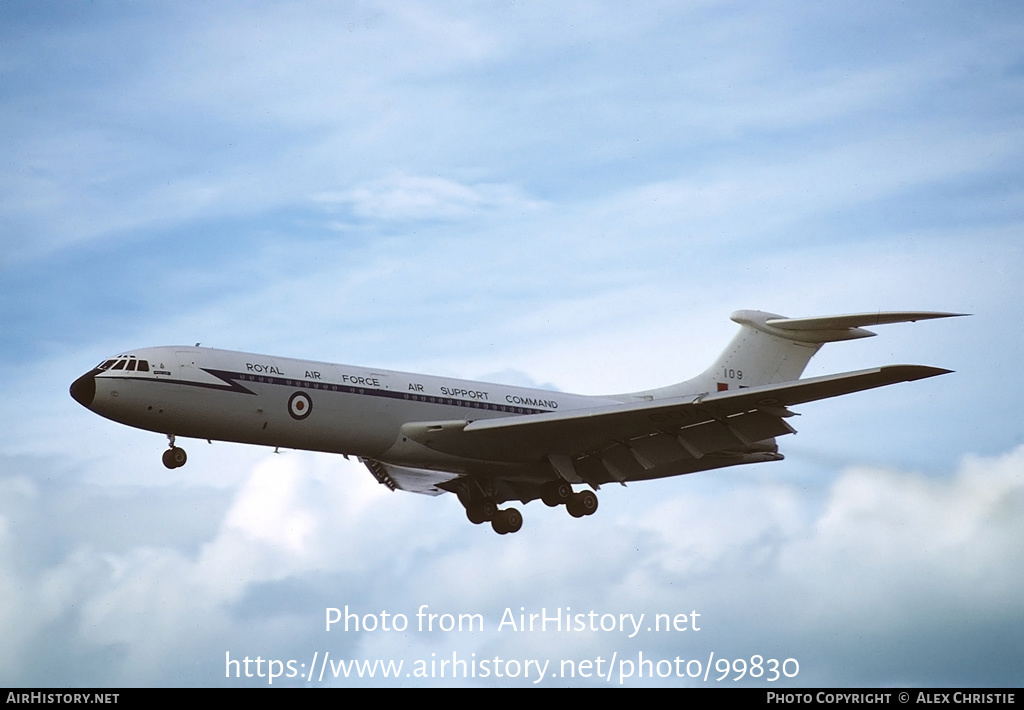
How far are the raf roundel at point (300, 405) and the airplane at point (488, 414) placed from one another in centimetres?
4

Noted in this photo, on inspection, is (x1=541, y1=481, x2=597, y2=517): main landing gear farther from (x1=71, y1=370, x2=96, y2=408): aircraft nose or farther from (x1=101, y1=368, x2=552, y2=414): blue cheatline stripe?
(x1=71, y1=370, x2=96, y2=408): aircraft nose

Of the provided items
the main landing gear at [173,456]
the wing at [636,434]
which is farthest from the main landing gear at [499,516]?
the main landing gear at [173,456]

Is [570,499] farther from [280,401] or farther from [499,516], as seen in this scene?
[280,401]

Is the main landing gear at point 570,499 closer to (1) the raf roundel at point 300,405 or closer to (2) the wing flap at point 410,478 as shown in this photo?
(2) the wing flap at point 410,478

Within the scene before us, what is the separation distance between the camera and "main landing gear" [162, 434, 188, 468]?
115 ft

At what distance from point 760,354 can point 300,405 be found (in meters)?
16.2

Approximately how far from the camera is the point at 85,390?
3422 cm

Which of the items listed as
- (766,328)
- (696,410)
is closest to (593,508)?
(696,410)

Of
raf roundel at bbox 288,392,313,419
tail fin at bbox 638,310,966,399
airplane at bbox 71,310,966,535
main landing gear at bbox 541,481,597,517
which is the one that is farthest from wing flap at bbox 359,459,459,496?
tail fin at bbox 638,310,966,399

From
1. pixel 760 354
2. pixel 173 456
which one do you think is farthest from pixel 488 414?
pixel 760 354

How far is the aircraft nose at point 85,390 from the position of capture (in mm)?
34188

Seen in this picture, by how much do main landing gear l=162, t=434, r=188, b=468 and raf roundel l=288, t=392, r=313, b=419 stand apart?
3034mm

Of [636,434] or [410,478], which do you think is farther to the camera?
[410,478]
